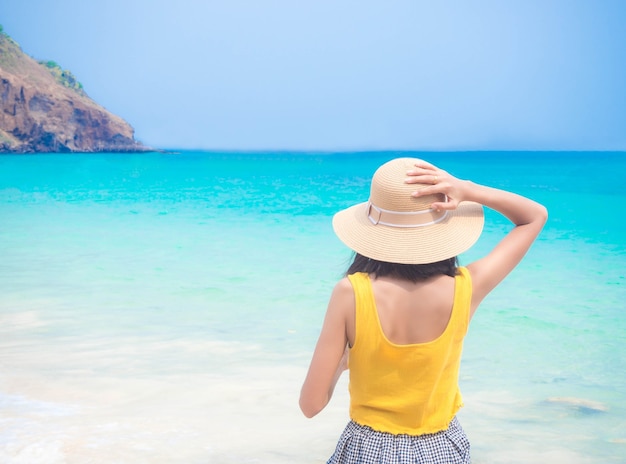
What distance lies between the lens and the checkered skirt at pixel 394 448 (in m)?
1.17

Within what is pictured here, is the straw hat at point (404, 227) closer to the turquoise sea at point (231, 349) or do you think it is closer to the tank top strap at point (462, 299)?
the tank top strap at point (462, 299)

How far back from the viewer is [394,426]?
1182 mm

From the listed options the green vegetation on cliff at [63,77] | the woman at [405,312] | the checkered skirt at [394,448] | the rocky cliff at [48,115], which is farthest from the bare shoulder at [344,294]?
the green vegetation on cliff at [63,77]

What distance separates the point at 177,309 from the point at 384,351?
3.73m

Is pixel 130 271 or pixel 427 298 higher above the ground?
pixel 427 298

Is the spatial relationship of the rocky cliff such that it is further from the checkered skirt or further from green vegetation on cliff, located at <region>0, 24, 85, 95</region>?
the checkered skirt

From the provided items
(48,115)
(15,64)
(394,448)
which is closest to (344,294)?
(394,448)

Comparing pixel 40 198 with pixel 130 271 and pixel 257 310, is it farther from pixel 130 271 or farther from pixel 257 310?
pixel 257 310

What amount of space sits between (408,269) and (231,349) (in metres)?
2.80

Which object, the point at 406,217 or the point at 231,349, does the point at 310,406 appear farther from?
the point at 231,349

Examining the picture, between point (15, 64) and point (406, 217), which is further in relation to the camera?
point (15, 64)

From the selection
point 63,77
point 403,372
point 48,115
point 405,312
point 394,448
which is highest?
point 405,312

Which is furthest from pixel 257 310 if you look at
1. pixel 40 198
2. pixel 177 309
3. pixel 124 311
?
pixel 40 198

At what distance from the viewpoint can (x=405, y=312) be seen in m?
1.12
